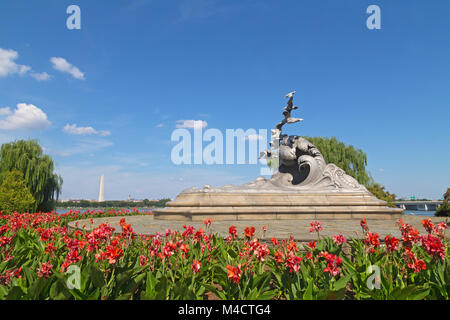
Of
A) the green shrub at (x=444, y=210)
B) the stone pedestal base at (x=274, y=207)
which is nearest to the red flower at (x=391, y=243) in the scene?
the stone pedestal base at (x=274, y=207)

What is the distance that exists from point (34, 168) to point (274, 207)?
67.1 feet

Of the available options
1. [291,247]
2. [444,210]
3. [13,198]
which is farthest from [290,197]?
[13,198]

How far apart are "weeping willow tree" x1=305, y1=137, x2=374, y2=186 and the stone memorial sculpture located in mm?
19087

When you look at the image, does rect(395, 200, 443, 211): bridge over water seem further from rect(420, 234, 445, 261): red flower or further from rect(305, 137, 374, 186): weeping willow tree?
rect(420, 234, 445, 261): red flower

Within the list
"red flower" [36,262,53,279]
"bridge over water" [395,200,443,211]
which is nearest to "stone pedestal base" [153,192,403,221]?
"red flower" [36,262,53,279]

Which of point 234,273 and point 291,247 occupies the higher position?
point 291,247

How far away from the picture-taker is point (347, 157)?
3120 cm

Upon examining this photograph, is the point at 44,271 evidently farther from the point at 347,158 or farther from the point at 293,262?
the point at 347,158

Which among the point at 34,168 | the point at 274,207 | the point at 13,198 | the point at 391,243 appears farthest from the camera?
the point at 34,168

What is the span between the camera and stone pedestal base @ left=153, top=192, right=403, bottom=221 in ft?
32.8

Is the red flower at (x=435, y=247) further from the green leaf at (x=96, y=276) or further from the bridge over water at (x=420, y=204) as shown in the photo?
the bridge over water at (x=420, y=204)
